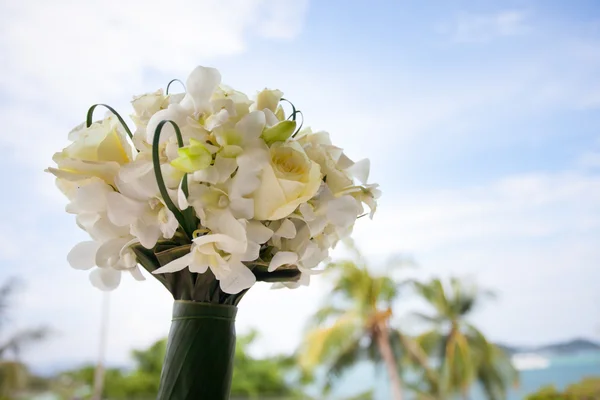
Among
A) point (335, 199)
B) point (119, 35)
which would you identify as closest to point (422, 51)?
point (119, 35)

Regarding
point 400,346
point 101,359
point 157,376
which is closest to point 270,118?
point 400,346

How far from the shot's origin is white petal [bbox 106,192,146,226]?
1.53 ft

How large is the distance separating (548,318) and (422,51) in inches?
537

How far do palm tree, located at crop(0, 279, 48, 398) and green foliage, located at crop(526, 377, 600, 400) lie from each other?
864 cm

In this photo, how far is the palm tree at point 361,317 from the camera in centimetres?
978

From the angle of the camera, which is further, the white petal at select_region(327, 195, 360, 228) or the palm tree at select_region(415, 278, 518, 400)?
the palm tree at select_region(415, 278, 518, 400)

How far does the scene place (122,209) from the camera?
1.54ft

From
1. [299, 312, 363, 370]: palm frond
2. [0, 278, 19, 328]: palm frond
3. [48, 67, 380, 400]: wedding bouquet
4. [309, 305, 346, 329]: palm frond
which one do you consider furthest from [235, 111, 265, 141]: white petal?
[0, 278, 19, 328]: palm frond

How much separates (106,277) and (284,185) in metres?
0.22

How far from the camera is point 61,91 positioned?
13133 millimetres

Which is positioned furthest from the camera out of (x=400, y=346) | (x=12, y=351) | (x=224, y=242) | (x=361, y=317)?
(x=400, y=346)

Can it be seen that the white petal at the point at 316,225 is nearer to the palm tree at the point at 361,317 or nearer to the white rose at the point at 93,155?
the white rose at the point at 93,155

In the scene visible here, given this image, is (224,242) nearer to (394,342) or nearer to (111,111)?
(111,111)

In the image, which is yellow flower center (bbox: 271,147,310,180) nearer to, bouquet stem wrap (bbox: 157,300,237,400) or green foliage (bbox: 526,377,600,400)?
bouquet stem wrap (bbox: 157,300,237,400)
